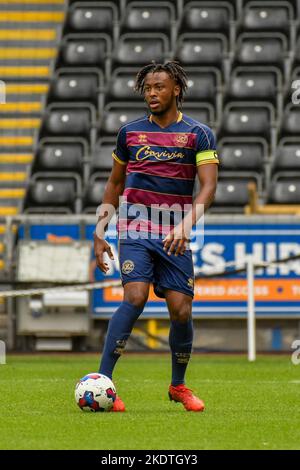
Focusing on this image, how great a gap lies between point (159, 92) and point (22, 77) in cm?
1418

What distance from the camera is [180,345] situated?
793 cm

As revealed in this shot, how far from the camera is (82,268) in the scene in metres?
15.7

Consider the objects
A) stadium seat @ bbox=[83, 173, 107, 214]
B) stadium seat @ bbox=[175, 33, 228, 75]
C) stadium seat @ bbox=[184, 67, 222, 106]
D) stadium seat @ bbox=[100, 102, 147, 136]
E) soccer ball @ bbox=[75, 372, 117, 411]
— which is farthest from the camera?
stadium seat @ bbox=[175, 33, 228, 75]

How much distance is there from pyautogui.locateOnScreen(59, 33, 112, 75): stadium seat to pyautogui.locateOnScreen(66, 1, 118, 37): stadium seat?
1.00 feet

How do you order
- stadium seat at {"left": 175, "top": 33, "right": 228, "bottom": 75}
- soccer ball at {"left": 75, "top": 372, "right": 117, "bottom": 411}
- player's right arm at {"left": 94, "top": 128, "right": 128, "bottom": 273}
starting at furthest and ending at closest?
stadium seat at {"left": 175, "top": 33, "right": 228, "bottom": 75} < player's right arm at {"left": 94, "top": 128, "right": 128, "bottom": 273} < soccer ball at {"left": 75, "top": 372, "right": 117, "bottom": 411}

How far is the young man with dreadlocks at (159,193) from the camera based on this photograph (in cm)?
767

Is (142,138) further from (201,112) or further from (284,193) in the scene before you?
(201,112)

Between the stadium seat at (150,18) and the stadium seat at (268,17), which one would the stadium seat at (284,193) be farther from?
the stadium seat at (150,18)

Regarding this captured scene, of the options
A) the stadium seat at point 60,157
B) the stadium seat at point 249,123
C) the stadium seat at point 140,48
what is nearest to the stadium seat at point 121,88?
the stadium seat at point 140,48

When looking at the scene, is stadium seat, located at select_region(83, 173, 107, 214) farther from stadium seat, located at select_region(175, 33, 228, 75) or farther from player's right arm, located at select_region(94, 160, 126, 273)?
player's right arm, located at select_region(94, 160, 126, 273)

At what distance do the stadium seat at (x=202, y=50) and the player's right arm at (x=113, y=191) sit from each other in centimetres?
1284

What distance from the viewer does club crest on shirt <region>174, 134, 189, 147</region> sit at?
306 inches

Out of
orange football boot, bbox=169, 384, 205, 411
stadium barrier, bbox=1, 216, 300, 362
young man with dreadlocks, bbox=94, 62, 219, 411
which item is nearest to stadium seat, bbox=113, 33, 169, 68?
stadium barrier, bbox=1, 216, 300, 362
